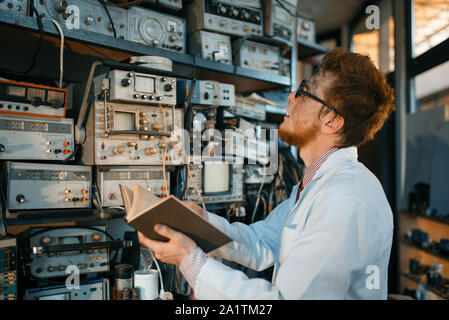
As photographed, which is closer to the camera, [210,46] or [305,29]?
[210,46]

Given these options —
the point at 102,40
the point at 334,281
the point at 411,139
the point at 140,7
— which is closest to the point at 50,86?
the point at 102,40

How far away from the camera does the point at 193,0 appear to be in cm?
227

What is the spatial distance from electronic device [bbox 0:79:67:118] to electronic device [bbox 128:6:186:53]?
53 centimetres

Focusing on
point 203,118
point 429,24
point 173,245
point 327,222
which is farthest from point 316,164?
point 429,24

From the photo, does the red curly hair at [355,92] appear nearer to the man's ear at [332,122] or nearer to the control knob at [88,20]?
the man's ear at [332,122]

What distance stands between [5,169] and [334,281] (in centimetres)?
130

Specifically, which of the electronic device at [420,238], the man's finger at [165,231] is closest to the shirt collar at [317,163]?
the man's finger at [165,231]

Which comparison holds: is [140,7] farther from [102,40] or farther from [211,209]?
[211,209]

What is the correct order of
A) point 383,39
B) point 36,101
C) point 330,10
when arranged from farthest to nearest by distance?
point 330,10 < point 383,39 < point 36,101

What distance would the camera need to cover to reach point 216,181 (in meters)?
2.12

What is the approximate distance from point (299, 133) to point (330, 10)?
3870 mm

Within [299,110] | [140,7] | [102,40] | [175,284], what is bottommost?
[175,284]

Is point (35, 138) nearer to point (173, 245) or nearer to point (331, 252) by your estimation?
point (173, 245)

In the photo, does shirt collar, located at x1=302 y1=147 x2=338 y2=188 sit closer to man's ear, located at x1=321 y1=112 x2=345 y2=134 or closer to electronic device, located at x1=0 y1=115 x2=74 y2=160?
man's ear, located at x1=321 y1=112 x2=345 y2=134
